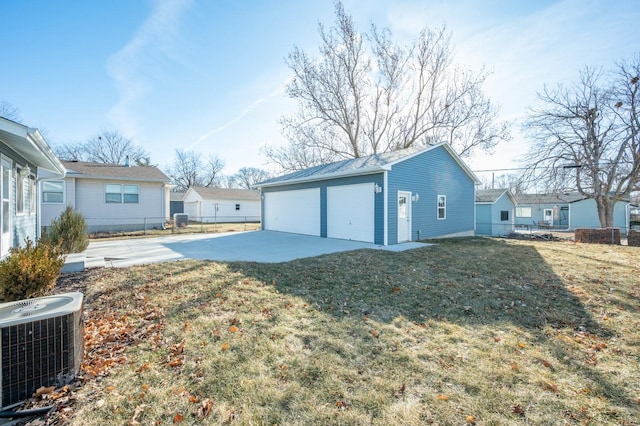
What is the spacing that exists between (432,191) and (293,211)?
6.74 meters

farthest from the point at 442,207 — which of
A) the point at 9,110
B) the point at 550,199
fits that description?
the point at 9,110

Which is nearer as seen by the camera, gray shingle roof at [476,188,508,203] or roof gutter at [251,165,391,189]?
roof gutter at [251,165,391,189]

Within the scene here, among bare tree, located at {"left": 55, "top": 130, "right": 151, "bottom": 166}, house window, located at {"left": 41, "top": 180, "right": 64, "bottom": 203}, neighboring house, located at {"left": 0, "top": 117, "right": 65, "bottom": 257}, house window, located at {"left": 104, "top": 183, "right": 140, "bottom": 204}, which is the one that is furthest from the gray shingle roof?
bare tree, located at {"left": 55, "top": 130, "right": 151, "bottom": 166}

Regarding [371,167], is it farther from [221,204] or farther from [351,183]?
[221,204]

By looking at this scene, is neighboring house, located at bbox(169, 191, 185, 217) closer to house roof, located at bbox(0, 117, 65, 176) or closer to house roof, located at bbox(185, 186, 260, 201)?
house roof, located at bbox(185, 186, 260, 201)

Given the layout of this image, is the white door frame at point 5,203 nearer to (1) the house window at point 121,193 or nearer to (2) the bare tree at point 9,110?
(1) the house window at point 121,193

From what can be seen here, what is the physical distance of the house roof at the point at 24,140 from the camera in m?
4.79

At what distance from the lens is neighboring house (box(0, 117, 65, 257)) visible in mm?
5411

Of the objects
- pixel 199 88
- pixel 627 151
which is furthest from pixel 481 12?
pixel 627 151

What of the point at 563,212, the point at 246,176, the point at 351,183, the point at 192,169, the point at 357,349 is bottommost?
the point at 357,349

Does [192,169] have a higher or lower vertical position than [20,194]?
higher

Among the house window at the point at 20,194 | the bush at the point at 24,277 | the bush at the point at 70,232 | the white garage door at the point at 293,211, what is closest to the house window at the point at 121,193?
the white garage door at the point at 293,211

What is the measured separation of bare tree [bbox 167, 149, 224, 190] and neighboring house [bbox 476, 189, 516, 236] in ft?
125

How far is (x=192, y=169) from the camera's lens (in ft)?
149
